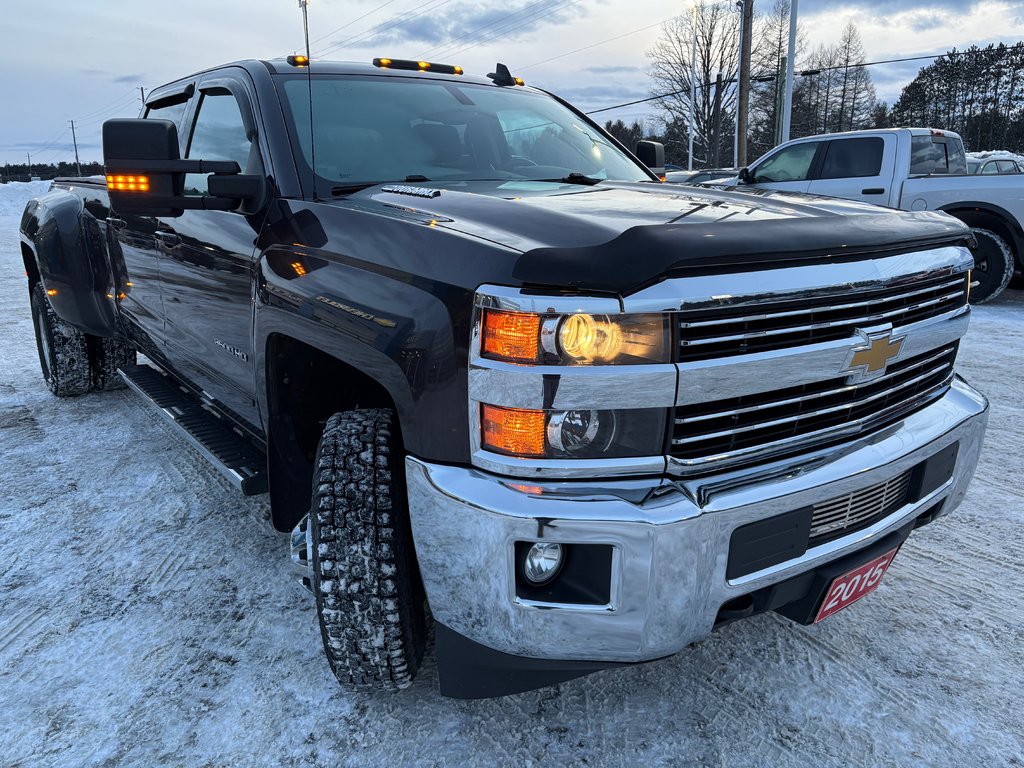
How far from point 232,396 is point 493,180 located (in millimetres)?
1317

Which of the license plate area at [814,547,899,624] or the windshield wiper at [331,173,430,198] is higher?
the windshield wiper at [331,173,430,198]

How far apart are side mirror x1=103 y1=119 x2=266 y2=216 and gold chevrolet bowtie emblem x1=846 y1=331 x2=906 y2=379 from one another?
72.9 inches

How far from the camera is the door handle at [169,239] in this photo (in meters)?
3.12

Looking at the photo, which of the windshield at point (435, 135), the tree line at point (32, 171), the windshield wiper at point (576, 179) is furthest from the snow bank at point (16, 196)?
the windshield wiper at point (576, 179)

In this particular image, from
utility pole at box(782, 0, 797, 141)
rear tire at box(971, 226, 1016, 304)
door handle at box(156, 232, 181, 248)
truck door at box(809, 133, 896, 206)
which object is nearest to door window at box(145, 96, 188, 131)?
door handle at box(156, 232, 181, 248)

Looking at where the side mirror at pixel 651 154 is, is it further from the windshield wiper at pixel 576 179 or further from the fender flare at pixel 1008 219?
the fender flare at pixel 1008 219

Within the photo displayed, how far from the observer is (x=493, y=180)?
9.14 feet

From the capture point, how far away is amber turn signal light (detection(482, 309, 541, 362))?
158 centimetres

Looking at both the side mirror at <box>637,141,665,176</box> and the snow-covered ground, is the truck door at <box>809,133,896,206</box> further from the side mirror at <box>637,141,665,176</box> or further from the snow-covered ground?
the snow-covered ground

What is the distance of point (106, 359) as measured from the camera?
5242 millimetres

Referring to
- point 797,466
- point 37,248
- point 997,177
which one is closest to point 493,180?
point 797,466

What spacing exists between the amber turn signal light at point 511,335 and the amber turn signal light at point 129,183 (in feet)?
4.57

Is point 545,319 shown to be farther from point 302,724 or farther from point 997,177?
point 997,177

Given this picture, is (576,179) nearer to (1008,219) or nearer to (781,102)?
(1008,219)
